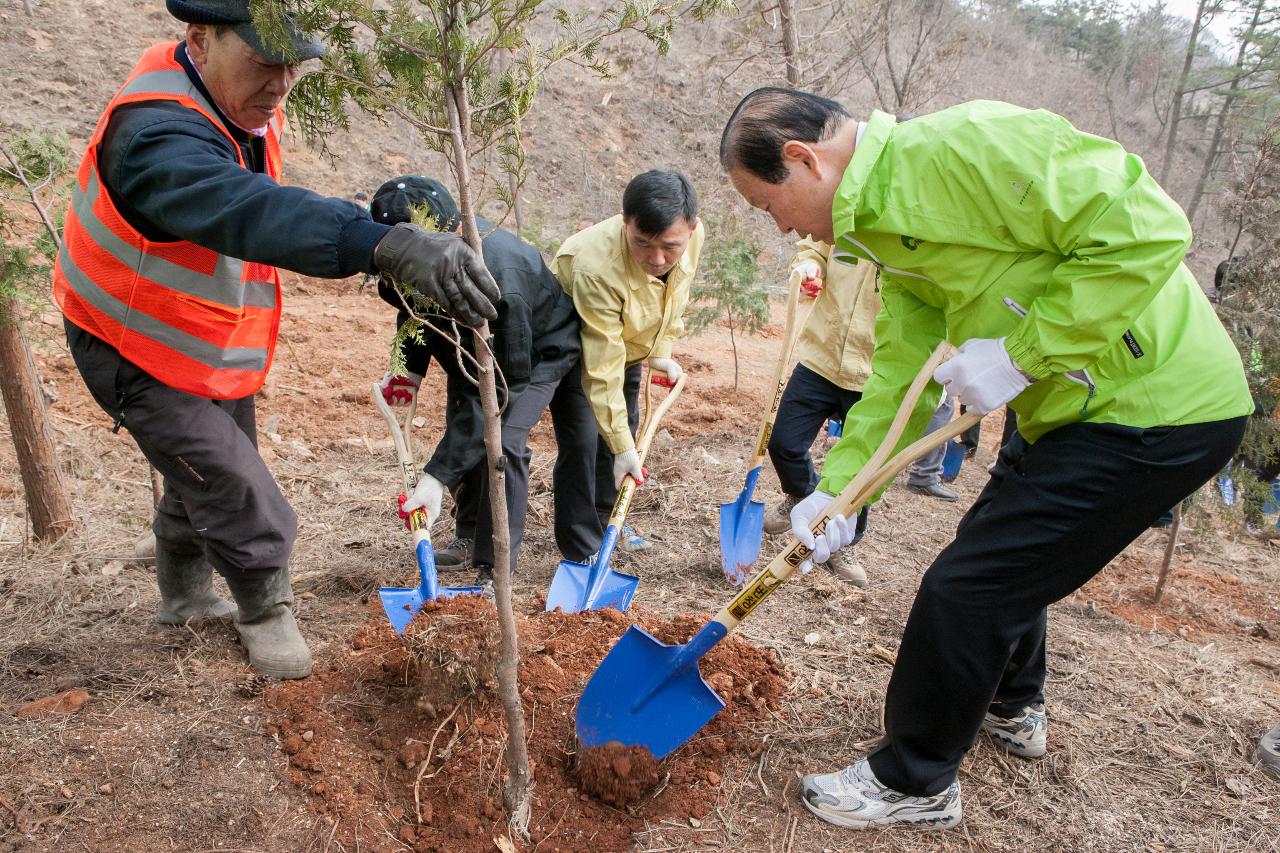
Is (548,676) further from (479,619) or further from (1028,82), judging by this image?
(1028,82)

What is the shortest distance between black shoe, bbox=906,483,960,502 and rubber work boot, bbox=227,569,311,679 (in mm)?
4129

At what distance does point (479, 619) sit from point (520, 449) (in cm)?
99

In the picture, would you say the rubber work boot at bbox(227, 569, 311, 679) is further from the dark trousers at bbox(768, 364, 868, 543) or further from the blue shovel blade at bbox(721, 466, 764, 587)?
the dark trousers at bbox(768, 364, 868, 543)

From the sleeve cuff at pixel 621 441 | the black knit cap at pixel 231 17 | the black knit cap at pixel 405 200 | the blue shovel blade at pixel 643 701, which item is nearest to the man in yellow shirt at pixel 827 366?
the sleeve cuff at pixel 621 441

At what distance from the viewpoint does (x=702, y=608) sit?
3.49 metres

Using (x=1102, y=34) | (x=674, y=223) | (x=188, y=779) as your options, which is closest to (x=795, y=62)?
(x=674, y=223)

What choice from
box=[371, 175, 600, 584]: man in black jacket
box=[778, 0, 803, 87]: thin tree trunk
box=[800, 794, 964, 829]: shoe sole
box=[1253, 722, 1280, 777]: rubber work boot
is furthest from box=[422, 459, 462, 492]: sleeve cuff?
box=[778, 0, 803, 87]: thin tree trunk

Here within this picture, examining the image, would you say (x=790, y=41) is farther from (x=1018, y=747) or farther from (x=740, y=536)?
(x=1018, y=747)

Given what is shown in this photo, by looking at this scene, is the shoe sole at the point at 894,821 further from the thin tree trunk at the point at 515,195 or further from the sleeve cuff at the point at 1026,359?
the thin tree trunk at the point at 515,195

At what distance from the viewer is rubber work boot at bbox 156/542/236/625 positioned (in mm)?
2893

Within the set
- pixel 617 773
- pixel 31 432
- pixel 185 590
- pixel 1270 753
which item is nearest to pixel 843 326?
pixel 1270 753

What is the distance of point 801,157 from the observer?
198 cm

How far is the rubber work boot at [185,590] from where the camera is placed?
114 inches

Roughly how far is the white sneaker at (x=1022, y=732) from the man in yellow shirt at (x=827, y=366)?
1.31 m
